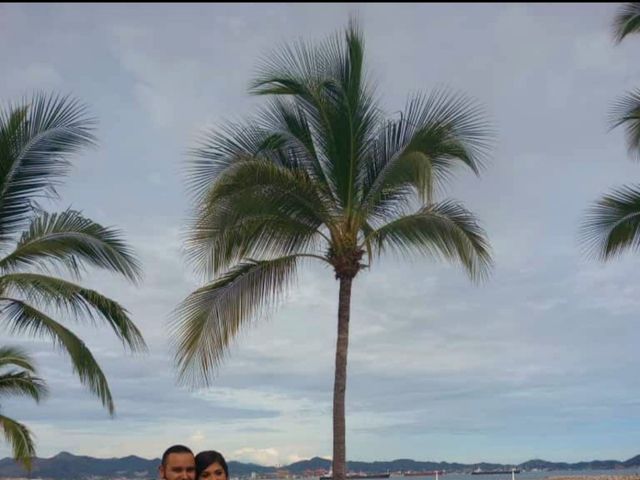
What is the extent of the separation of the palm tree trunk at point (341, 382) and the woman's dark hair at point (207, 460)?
27.8 ft

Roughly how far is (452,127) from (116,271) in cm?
577

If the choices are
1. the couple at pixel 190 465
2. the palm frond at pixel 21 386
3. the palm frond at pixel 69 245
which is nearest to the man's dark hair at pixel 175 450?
the couple at pixel 190 465

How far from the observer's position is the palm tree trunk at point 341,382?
486 inches

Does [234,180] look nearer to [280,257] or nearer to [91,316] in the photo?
[280,257]

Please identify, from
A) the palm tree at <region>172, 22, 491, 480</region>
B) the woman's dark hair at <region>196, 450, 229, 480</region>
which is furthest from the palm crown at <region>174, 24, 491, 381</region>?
the woman's dark hair at <region>196, 450, 229, 480</region>

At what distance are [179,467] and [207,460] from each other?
0.18 m

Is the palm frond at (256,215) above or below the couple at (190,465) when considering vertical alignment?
above

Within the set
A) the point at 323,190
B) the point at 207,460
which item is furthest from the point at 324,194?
the point at 207,460

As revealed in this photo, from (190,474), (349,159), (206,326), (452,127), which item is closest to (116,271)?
(206,326)

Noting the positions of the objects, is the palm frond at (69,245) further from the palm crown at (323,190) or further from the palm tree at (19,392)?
the palm tree at (19,392)

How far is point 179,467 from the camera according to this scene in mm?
3895

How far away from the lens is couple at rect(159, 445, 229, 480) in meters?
3.89

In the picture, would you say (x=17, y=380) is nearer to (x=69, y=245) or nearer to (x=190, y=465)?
(x=69, y=245)

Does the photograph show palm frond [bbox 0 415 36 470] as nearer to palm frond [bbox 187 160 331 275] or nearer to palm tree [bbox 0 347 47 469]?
palm tree [bbox 0 347 47 469]
